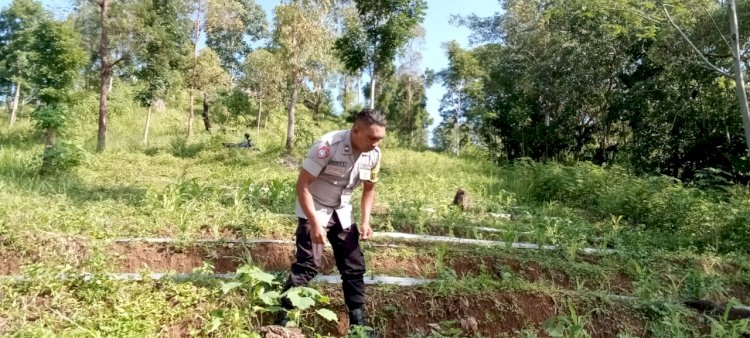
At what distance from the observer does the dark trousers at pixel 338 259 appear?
2.85 meters

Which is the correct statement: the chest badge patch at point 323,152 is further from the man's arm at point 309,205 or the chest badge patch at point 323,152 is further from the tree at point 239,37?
the tree at point 239,37

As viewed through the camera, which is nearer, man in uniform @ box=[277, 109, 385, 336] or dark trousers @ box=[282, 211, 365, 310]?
man in uniform @ box=[277, 109, 385, 336]

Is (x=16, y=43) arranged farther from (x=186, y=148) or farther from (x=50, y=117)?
(x=50, y=117)

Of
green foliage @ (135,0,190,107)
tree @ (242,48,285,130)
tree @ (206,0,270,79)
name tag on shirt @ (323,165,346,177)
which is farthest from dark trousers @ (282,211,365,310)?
tree @ (206,0,270,79)

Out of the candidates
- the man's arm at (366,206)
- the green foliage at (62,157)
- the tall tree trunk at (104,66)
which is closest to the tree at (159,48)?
the tall tree trunk at (104,66)

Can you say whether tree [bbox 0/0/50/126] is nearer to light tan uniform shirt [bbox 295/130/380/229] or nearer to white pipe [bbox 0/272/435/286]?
white pipe [bbox 0/272/435/286]

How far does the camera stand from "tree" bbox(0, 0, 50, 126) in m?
19.8

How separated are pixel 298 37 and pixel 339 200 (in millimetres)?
11967

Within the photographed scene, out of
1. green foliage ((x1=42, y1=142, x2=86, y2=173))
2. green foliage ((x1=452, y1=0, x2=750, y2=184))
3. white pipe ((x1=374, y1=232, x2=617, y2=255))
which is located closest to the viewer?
white pipe ((x1=374, y1=232, x2=617, y2=255))

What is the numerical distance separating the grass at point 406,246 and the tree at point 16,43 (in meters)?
15.1

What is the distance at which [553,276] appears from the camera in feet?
13.8

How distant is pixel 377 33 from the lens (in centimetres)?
1399

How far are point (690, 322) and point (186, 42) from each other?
15607mm

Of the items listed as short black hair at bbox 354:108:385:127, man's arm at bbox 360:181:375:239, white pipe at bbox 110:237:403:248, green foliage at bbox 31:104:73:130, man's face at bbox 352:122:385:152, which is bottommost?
white pipe at bbox 110:237:403:248
